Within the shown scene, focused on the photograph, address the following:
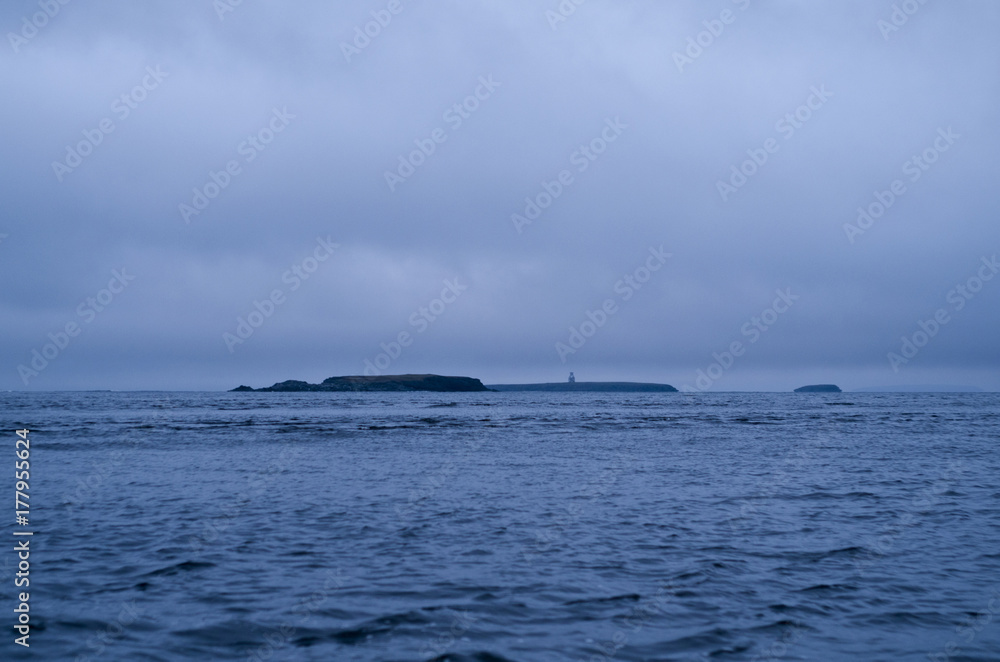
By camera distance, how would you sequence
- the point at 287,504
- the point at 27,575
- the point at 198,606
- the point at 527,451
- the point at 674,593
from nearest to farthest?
the point at 198,606, the point at 674,593, the point at 27,575, the point at 287,504, the point at 527,451

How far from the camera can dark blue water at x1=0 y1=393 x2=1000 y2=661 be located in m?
8.47

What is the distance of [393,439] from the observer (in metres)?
40.4

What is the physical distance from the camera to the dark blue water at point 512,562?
8.47 meters

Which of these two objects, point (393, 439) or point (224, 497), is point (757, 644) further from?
point (393, 439)

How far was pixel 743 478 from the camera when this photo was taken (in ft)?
75.2

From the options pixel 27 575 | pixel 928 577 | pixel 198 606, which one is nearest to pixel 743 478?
pixel 928 577

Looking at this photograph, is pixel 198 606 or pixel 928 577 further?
pixel 928 577

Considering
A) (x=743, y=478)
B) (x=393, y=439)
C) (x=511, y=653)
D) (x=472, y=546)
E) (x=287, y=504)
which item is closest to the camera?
(x=511, y=653)

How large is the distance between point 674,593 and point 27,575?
10.6 meters

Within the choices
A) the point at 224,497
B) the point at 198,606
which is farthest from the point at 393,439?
the point at 198,606

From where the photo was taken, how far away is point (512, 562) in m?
12.0

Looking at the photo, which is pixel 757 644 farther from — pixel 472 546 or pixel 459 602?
pixel 472 546

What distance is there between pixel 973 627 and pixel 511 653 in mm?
6403

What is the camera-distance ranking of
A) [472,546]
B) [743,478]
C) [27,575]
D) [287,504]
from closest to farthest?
[27,575]
[472,546]
[287,504]
[743,478]
